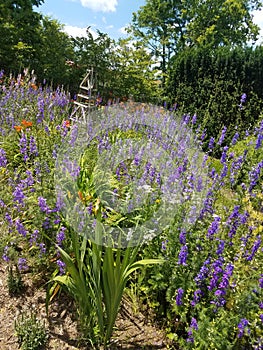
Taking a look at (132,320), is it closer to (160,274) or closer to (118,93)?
(160,274)

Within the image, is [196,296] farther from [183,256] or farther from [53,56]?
→ [53,56]

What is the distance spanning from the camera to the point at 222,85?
8914mm

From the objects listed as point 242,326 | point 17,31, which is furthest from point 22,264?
point 17,31

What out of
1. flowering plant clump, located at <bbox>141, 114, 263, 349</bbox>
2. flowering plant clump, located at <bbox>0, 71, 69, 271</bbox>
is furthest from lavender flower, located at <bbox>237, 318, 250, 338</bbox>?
flowering plant clump, located at <bbox>0, 71, 69, 271</bbox>

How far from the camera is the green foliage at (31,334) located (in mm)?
2029

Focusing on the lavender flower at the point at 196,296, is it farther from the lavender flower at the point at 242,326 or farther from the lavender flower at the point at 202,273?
the lavender flower at the point at 242,326

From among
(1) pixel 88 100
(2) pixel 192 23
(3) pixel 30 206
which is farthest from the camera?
(2) pixel 192 23

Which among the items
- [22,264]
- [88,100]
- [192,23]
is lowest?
[22,264]

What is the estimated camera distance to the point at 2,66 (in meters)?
9.48

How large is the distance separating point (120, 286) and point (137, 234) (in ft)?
1.75

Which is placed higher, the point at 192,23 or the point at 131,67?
the point at 192,23

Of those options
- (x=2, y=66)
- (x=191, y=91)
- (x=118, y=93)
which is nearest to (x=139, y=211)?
(x=191, y=91)

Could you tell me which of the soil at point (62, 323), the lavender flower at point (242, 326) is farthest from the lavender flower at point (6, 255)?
the lavender flower at point (242, 326)

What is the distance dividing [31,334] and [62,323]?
0.28m
